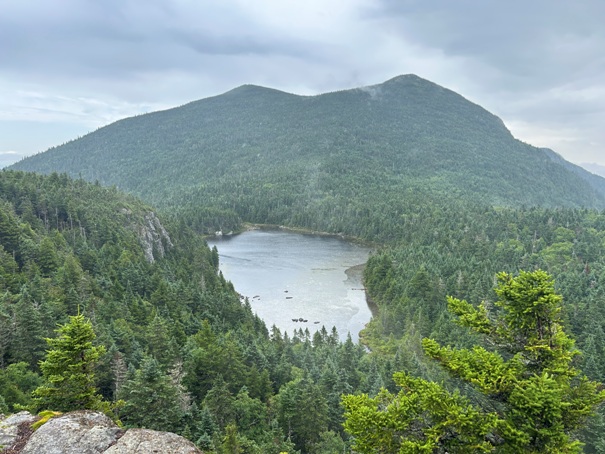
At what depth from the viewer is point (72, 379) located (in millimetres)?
22203

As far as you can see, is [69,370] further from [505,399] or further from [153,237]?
[153,237]

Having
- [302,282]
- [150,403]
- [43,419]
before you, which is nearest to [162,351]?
[150,403]

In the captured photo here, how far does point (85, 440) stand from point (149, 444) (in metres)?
2.40

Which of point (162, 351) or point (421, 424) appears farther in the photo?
point (162, 351)

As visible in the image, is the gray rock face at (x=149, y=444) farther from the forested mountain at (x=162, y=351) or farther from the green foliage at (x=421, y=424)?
the forested mountain at (x=162, y=351)

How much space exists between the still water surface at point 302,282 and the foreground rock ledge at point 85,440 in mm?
72658

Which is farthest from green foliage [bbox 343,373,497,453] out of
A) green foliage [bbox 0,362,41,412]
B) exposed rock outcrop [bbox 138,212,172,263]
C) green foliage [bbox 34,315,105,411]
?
exposed rock outcrop [bbox 138,212,172,263]

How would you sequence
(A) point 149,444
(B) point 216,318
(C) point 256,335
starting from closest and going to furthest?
(A) point 149,444 → (C) point 256,335 → (B) point 216,318

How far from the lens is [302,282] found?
5012 inches

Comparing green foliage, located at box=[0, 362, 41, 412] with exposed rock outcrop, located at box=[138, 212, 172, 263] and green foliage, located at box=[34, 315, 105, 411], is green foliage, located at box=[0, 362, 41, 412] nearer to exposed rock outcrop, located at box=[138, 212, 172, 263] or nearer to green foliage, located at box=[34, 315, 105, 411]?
green foliage, located at box=[34, 315, 105, 411]

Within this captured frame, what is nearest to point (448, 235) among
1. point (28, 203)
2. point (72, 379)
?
point (28, 203)

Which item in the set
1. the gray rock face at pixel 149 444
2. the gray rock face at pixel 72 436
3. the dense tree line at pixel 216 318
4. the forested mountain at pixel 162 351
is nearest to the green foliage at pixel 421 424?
the dense tree line at pixel 216 318

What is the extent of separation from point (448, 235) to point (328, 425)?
425 feet

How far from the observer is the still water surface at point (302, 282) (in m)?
97.6
